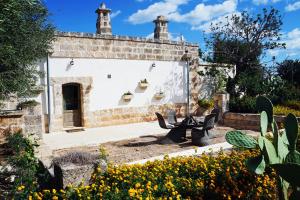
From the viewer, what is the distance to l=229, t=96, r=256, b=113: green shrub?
11.1 metres

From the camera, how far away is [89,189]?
3.63 m

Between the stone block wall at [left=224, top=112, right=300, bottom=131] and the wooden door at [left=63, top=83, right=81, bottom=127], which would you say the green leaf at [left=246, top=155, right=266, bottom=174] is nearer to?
the stone block wall at [left=224, top=112, right=300, bottom=131]

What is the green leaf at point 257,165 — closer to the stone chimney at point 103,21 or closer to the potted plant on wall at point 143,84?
the potted plant on wall at point 143,84

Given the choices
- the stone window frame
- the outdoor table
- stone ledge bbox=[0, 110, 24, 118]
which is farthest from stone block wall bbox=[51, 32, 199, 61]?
the outdoor table

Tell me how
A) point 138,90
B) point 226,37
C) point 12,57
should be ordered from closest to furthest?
point 12,57 → point 138,90 → point 226,37

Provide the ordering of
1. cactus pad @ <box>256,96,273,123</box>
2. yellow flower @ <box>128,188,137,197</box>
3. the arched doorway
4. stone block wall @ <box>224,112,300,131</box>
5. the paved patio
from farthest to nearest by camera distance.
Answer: the arched doorway < stone block wall @ <box>224,112,300,131</box> < the paved patio < cactus pad @ <box>256,96,273,123</box> < yellow flower @ <box>128,188,137,197</box>

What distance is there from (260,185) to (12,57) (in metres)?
4.52

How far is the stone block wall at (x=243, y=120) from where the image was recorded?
10.3 meters

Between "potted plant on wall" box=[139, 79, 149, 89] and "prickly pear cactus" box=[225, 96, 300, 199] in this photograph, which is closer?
"prickly pear cactus" box=[225, 96, 300, 199]

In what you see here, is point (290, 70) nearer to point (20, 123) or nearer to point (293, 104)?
point (293, 104)

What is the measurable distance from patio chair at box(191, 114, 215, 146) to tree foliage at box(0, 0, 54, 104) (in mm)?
4225

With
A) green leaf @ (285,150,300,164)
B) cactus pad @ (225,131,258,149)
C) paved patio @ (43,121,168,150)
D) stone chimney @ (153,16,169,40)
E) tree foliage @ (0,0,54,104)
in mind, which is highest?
stone chimney @ (153,16,169,40)

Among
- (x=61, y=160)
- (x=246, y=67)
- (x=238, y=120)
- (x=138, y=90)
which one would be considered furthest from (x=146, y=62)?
(x=61, y=160)

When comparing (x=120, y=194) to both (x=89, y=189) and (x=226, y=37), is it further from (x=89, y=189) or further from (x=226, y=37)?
(x=226, y=37)
